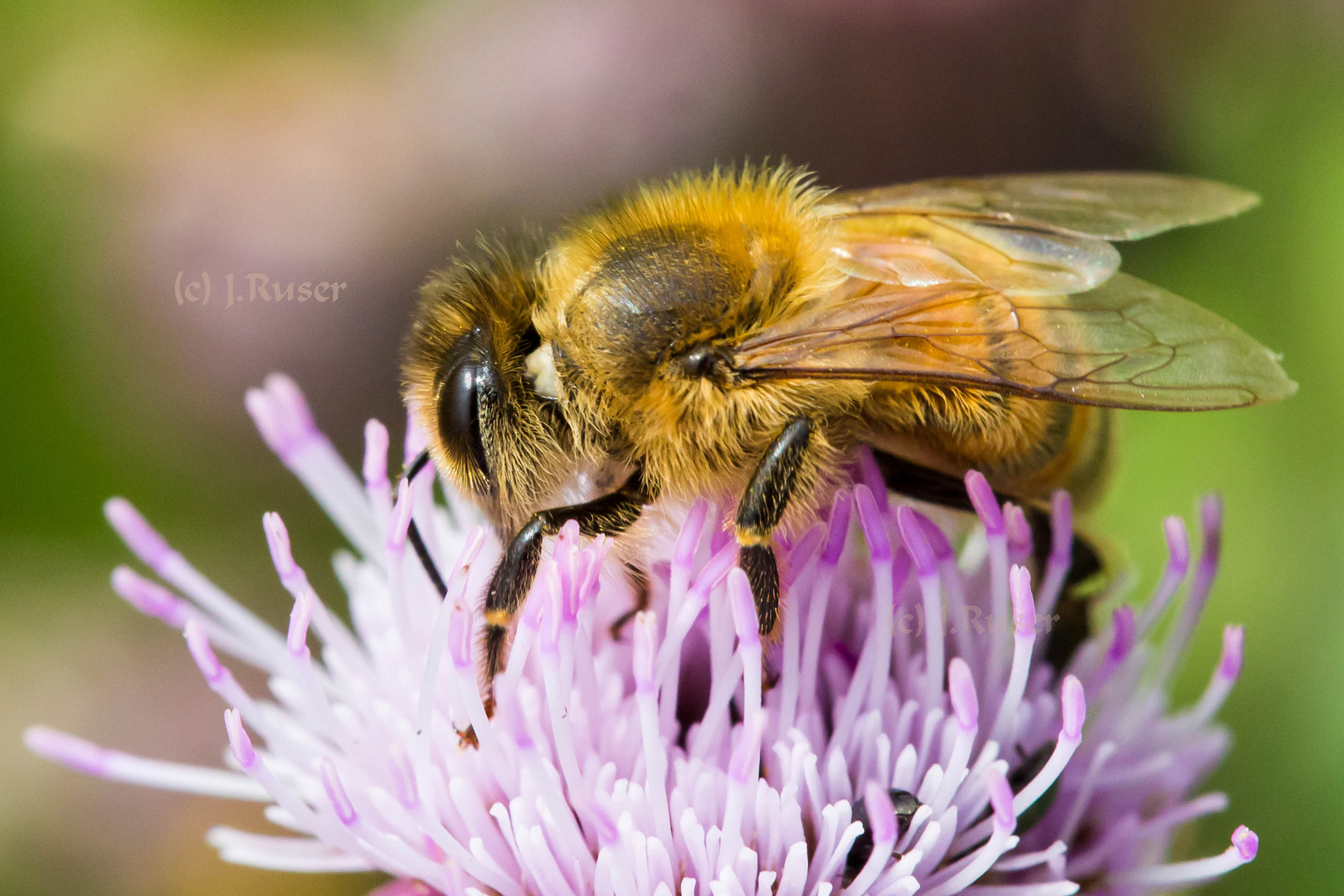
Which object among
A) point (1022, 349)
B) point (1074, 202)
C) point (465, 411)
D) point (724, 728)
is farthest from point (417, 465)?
point (1074, 202)

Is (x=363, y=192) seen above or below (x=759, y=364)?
above

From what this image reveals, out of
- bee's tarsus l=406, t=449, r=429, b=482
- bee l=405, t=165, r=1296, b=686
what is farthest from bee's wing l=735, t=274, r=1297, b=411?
bee's tarsus l=406, t=449, r=429, b=482

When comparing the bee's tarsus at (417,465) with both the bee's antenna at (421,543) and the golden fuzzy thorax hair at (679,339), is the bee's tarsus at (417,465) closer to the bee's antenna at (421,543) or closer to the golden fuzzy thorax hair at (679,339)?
the bee's antenna at (421,543)

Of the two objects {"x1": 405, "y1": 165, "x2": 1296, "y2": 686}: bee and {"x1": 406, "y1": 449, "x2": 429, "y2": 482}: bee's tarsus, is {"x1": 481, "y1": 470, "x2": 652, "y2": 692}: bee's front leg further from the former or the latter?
{"x1": 406, "y1": 449, "x2": 429, "y2": 482}: bee's tarsus

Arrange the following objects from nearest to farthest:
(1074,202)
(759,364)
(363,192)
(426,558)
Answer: (759,364), (426,558), (1074,202), (363,192)

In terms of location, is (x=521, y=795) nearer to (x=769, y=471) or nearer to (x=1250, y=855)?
(x=769, y=471)

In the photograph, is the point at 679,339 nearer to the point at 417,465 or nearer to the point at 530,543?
the point at 530,543

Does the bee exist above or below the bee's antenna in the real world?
above

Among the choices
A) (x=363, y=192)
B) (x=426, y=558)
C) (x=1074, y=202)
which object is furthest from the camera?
(x=363, y=192)

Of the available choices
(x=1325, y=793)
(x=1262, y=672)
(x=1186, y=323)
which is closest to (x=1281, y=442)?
(x=1262, y=672)
